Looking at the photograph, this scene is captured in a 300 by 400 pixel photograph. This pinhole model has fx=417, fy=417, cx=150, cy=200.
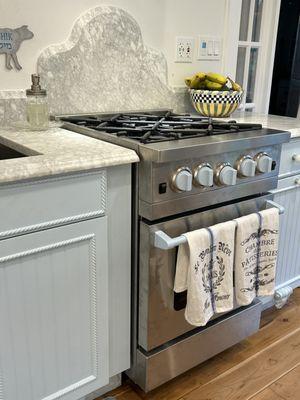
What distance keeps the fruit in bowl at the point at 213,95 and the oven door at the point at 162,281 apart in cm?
61

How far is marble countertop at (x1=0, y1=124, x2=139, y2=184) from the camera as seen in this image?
1.00m

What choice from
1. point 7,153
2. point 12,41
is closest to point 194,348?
point 7,153

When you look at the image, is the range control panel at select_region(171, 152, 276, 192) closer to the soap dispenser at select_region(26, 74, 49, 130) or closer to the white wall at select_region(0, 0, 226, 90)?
the soap dispenser at select_region(26, 74, 49, 130)

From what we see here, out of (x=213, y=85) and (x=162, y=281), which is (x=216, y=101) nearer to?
(x=213, y=85)

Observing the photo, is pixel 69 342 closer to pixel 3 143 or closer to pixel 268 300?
pixel 3 143

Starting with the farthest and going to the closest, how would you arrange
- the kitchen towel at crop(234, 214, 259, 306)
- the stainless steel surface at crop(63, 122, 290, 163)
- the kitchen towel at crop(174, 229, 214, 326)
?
the kitchen towel at crop(234, 214, 259, 306), the kitchen towel at crop(174, 229, 214, 326), the stainless steel surface at crop(63, 122, 290, 163)

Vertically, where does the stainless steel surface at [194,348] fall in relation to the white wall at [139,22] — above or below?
below

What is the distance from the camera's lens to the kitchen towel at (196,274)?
1271 millimetres

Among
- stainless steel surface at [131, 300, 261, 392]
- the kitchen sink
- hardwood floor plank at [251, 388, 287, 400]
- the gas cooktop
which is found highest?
the gas cooktop

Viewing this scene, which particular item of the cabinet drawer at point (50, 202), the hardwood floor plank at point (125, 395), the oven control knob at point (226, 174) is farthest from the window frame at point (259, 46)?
the hardwood floor plank at point (125, 395)

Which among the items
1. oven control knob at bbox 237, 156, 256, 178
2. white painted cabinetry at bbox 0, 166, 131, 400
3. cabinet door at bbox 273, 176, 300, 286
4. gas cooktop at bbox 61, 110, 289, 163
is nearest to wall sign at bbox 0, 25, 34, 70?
gas cooktop at bbox 61, 110, 289, 163

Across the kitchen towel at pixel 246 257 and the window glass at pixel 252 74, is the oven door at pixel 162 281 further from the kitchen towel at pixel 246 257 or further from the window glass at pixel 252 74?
the window glass at pixel 252 74

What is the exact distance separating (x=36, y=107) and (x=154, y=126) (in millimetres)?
415

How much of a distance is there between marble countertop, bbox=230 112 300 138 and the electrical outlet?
367 mm
